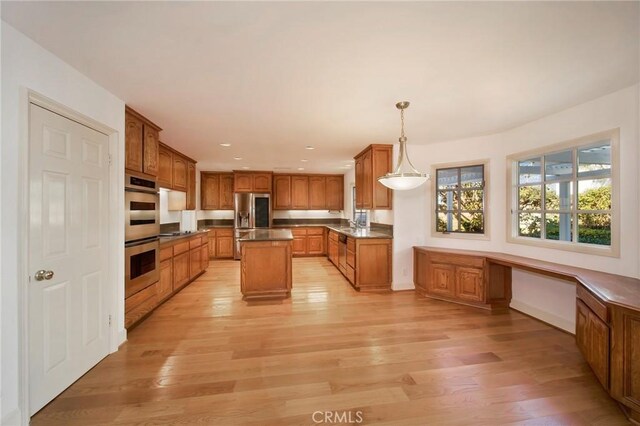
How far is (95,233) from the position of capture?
7.13 feet

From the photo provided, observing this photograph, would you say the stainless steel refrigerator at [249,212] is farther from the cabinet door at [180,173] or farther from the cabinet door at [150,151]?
the cabinet door at [150,151]

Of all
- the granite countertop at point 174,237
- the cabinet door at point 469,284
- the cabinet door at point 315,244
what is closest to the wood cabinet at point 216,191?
the granite countertop at point 174,237

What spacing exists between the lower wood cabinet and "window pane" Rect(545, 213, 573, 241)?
4986 mm

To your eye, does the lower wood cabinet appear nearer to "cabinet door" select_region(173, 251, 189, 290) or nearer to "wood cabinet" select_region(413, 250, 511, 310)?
"cabinet door" select_region(173, 251, 189, 290)

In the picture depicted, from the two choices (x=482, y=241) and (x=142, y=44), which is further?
(x=482, y=241)

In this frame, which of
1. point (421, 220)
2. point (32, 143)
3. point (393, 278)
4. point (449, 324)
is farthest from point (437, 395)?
point (32, 143)

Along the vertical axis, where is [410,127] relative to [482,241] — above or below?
above

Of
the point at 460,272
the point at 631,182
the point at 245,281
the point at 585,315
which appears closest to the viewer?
the point at 585,315

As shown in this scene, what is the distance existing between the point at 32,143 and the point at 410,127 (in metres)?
3.59

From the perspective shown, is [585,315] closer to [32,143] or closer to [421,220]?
[421,220]

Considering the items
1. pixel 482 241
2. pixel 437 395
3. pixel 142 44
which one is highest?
pixel 142 44

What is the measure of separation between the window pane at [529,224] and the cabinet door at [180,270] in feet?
16.9

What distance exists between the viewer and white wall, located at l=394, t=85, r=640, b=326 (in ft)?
7.47

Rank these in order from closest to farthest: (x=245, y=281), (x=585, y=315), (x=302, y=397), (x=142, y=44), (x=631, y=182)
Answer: (x=142, y=44) < (x=302, y=397) < (x=585, y=315) < (x=631, y=182) < (x=245, y=281)
